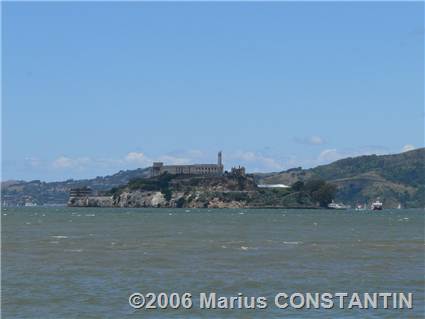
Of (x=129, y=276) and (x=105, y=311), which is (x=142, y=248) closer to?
(x=129, y=276)

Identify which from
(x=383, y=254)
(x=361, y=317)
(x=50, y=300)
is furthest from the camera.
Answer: (x=383, y=254)

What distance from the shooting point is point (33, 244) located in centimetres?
8500

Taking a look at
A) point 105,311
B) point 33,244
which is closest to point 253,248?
point 33,244

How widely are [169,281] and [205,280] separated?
6.49 feet

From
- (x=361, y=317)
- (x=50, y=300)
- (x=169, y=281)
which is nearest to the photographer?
(x=361, y=317)

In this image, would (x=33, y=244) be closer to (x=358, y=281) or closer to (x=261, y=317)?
(x=358, y=281)

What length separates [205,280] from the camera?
165 feet

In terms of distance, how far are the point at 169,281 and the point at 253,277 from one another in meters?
4.92

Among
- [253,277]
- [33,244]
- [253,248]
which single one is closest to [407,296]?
[253,277]

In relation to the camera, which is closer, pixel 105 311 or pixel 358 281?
pixel 105 311

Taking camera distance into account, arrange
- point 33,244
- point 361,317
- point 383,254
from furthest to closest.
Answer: point 33,244, point 383,254, point 361,317

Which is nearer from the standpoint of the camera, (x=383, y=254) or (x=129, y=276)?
(x=129, y=276)

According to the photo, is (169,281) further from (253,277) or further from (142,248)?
(142,248)

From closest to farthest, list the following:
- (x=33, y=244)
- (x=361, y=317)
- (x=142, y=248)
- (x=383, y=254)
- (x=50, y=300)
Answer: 1. (x=361, y=317)
2. (x=50, y=300)
3. (x=383, y=254)
4. (x=142, y=248)
5. (x=33, y=244)
